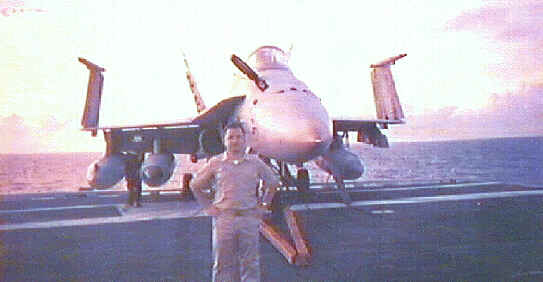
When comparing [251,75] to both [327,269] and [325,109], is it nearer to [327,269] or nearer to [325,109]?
[325,109]

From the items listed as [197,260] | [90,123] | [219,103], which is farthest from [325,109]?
[90,123]

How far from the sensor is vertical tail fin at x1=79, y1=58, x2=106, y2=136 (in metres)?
17.2

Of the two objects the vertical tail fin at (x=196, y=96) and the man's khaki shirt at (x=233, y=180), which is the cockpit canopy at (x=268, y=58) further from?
the vertical tail fin at (x=196, y=96)

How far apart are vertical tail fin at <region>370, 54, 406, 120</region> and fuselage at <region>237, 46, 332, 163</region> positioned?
7724 mm

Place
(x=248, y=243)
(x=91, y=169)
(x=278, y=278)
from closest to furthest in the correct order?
(x=248, y=243), (x=278, y=278), (x=91, y=169)

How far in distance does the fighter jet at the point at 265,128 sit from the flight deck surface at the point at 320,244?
4.03 ft

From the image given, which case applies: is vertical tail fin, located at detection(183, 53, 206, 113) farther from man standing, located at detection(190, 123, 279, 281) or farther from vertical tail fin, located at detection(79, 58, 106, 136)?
man standing, located at detection(190, 123, 279, 281)

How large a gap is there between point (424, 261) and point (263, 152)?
4.16 metres

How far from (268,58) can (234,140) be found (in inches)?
307

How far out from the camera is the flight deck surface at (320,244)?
7.17 meters

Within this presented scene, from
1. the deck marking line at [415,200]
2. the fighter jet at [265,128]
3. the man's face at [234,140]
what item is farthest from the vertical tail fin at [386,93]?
the man's face at [234,140]

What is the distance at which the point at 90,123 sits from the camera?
17250mm

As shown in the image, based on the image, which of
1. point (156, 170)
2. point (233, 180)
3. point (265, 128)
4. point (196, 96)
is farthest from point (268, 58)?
point (196, 96)

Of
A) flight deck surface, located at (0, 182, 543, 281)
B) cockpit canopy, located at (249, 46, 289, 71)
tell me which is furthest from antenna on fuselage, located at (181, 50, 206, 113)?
cockpit canopy, located at (249, 46, 289, 71)
